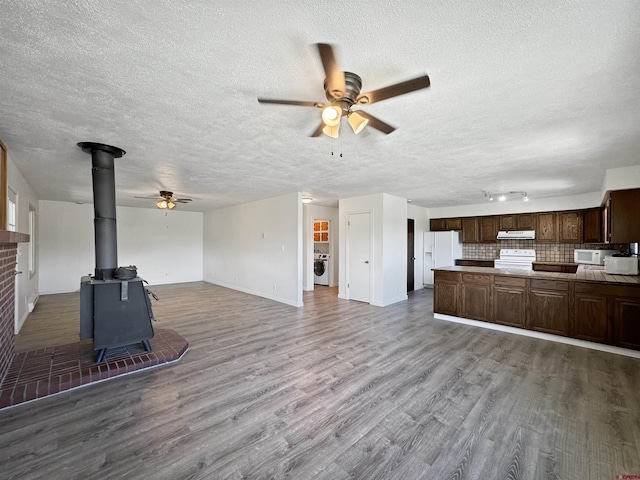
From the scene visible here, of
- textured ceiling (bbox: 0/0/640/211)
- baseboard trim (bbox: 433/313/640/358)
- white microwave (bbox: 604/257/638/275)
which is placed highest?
textured ceiling (bbox: 0/0/640/211)

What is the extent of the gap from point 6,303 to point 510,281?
20.8 feet

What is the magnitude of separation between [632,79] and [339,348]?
134 inches

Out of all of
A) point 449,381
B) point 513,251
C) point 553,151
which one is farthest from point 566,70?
point 513,251

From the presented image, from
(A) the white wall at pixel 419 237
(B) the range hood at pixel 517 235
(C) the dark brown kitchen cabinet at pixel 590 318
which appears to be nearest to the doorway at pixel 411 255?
(A) the white wall at pixel 419 237

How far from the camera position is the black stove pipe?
9.92 feet

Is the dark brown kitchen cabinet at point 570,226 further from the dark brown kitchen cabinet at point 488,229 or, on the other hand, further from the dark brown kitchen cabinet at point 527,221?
the dark brown kitchen cabinet at point 488,229

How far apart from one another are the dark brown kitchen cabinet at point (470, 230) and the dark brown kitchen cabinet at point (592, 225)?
2.02 m

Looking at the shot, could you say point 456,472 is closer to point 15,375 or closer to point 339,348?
point 339,348

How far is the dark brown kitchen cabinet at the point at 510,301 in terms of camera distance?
414cm

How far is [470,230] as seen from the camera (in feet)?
24.2

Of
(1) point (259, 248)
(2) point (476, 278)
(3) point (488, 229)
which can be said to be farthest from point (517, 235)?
(1) point (259, 248)

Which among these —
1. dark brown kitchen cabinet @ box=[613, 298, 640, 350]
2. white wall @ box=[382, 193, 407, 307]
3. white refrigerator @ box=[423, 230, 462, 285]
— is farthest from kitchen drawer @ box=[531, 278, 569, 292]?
white refrigerator @ box=[423, 230, 462, 285]

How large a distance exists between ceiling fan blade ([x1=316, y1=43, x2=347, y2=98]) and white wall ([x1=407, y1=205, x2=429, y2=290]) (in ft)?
20.9

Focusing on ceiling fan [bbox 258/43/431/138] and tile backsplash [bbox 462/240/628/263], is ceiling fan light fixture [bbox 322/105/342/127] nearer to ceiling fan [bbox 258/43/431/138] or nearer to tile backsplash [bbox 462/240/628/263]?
ceiling fan [bbox 258/43/431/138]
